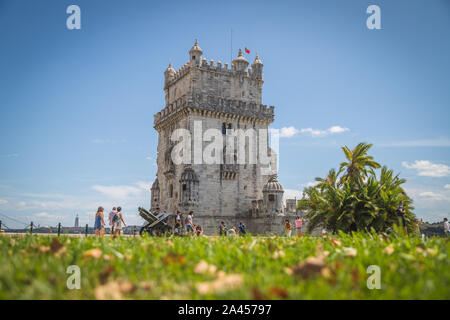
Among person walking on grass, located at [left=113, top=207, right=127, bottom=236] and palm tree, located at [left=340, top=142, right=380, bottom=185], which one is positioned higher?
palm tree, located at [left=340, top=142, right=380, bottom=185]

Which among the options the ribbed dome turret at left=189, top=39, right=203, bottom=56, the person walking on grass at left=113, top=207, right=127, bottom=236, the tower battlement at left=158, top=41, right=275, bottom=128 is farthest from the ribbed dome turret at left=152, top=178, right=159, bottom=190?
the person walking on grass at left=113, top=207, right=127, bottom=236

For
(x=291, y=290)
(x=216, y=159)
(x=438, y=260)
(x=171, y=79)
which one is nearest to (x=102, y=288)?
(x=291, y=290)

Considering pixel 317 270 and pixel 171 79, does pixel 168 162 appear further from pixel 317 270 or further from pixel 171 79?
pixel 317 270

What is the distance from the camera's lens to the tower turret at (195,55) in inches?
1519

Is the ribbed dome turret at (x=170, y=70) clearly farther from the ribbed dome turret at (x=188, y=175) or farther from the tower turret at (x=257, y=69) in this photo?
the ribbed dome turret at (x=188, y=175)

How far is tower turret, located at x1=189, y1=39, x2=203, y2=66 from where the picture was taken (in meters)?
38.6

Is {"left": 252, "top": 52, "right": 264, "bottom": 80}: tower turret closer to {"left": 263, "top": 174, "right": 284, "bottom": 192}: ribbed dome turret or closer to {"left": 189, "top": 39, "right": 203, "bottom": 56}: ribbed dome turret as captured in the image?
{"left": 189, "top": 39, "right": 203, "bottom": 56}: ribbed dome turret

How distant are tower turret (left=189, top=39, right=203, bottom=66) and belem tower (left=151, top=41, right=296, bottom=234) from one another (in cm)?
10

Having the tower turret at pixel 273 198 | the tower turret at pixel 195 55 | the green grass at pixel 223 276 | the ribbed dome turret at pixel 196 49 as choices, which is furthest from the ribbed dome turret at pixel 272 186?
the green grass at pixel 223 276

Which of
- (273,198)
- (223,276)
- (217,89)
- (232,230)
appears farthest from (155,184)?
(223,276)

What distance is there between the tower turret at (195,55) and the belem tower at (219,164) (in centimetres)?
10

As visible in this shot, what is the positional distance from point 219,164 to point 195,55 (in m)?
11.2

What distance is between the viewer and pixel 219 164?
37344mm

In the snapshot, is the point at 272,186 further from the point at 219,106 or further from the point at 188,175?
the point at 219,106
